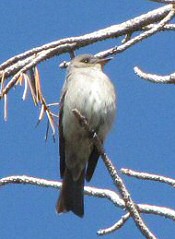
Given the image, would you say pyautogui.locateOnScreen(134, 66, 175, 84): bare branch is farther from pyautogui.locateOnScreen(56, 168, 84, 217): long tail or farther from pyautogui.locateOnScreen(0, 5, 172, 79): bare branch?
pyautogui.locateOnScreen(56, 168, 84, 217): long tail

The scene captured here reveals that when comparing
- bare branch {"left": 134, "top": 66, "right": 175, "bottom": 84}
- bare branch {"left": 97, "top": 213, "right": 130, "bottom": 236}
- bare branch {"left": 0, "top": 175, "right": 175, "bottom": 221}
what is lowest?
bare branch {"left": 97, "top": 213, "right": 130, "bottom": 236}

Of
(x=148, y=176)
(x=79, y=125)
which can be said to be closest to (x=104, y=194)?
(x=148, y=176)

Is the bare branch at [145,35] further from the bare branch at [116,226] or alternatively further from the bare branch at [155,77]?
the bare branch at [116,226]

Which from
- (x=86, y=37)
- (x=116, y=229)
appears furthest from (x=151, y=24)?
(x=116, y=229)

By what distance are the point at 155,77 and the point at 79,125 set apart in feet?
4.54

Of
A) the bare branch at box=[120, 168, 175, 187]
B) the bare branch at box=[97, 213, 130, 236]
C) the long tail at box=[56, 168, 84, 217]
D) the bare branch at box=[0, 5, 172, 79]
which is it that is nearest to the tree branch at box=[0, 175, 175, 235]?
the bare branch at box=[97, 213, 130, 236]

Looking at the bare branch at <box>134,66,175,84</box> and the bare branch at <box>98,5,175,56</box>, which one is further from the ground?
the bare branch at <box>98,5,175,56</box>

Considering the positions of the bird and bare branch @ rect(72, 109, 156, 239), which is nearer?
bare branch @ rect(72, 109, 156, 239)

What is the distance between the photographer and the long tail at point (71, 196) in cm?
507

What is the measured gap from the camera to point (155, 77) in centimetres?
387

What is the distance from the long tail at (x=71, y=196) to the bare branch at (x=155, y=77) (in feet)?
4.31

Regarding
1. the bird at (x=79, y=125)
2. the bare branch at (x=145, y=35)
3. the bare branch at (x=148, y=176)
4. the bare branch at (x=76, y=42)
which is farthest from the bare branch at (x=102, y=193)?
the bird at (x=79, y=125)

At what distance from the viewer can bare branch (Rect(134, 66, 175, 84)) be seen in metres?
3.68

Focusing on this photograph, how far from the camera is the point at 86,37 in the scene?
395 centimetres
